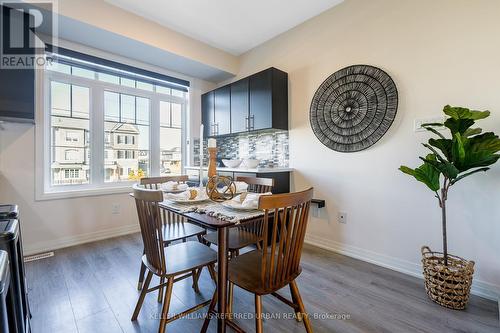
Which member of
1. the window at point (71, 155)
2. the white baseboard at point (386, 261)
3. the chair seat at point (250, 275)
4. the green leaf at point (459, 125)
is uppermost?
the green leaf at point (459, 125)

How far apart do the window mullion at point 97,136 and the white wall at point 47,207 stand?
322 mm

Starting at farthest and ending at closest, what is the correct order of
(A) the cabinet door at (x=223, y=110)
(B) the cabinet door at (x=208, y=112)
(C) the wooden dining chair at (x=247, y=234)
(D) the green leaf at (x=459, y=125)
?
(B) the cabinet door at (x=208, y=112), (A) the cabinet door at (x=223, y=110), (C) the wooden dining chair at (x=247, y=234), (D) the green leaf at (x=459, y=125)

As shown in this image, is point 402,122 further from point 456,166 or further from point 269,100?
point 269,100

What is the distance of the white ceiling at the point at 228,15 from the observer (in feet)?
8.48

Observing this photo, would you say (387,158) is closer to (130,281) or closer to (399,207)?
(399,207)

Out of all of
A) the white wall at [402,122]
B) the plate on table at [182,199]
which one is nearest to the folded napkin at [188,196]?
the plate on table at [182,199]

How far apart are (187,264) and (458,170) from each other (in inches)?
75.2

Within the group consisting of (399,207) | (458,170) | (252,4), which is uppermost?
(252,4)

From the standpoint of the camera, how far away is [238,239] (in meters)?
1.76

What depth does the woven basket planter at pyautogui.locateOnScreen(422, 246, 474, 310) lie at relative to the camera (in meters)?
1.59

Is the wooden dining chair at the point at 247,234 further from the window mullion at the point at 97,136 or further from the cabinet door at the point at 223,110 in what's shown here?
the window mullion at the point at 97,136

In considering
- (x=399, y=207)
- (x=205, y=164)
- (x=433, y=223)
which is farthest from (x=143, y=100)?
(x=433, y=223)

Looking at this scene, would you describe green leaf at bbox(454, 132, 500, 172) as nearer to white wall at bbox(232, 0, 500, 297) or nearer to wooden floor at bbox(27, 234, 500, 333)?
white wall at bbox(232, 0, 500, 297)

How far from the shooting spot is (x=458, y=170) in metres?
1.58
